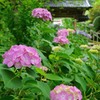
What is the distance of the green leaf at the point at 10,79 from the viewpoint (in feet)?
4.03

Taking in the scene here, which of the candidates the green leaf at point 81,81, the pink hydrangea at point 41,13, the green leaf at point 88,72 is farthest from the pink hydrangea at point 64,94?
the pink hydrangea at point 41,13

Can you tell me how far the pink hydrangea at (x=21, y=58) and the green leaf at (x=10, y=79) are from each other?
0.03 meters

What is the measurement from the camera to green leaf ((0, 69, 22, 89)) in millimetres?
1229

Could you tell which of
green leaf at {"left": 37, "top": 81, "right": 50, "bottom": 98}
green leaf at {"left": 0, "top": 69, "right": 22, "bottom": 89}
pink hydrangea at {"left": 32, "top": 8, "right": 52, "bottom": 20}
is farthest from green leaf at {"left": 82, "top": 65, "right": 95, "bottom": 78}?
pink hydrangea at {"left": 32, "top": 8, "right": 52, "bottom": 20}

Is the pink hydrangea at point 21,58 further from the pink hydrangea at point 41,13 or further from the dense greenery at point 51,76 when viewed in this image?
the pink hydrangea at point 41,13

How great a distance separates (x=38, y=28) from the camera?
9.54ft

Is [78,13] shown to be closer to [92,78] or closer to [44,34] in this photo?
[44,34]

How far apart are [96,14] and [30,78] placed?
20307 mm

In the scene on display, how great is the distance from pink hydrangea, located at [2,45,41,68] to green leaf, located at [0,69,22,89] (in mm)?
32

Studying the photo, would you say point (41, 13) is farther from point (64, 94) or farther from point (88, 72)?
point (64, 94)

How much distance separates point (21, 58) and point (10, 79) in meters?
0.08

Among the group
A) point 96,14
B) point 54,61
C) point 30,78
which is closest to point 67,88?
point 30,78

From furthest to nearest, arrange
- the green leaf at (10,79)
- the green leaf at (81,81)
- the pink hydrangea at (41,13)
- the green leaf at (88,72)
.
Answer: the pink hydrangea at (41,13)
the green leaf at (88,72)
the green leaf at (81,81)
the green leaf at (10,79)

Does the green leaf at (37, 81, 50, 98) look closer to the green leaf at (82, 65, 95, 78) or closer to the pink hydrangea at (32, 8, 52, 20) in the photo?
the green leaf at (82, 65, 95, 78)
